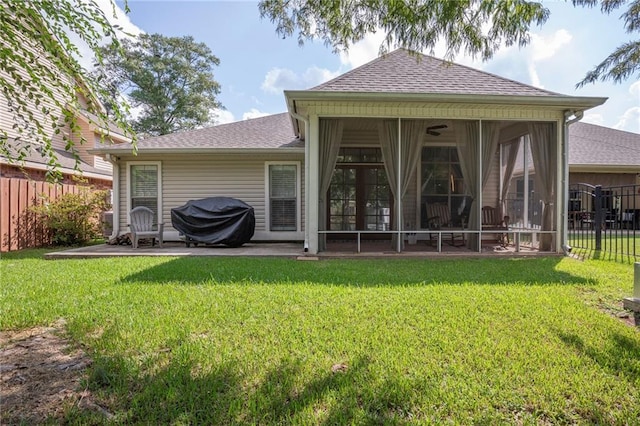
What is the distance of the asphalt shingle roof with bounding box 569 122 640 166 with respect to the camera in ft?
41.2

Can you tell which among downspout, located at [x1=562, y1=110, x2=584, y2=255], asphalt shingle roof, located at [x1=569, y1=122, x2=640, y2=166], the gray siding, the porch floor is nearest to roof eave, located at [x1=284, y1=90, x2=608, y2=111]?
downspout, located at [x1=562, y1=110, x2=584, y2=255]

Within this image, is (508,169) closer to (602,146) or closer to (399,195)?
(399,195)

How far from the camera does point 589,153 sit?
13148 mm

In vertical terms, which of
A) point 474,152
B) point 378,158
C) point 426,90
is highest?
point 426,90

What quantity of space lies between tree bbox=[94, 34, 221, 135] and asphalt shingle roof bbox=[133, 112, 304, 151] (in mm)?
16753

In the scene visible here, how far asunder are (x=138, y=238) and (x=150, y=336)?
5837mm

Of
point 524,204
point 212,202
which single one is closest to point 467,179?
point 524,204

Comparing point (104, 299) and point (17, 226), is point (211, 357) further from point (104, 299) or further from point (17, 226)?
point (17, 226)

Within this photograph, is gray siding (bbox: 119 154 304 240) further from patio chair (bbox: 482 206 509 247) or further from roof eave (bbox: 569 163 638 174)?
roof eave (bbox: 569 163 638 174)

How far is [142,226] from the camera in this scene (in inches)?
333

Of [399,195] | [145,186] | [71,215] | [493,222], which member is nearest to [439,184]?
[493,222]

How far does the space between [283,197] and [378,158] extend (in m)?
2.58

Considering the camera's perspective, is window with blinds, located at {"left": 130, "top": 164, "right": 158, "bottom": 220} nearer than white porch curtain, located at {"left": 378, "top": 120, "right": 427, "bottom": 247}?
No

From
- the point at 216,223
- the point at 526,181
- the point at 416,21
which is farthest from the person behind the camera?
the point at 216,223
